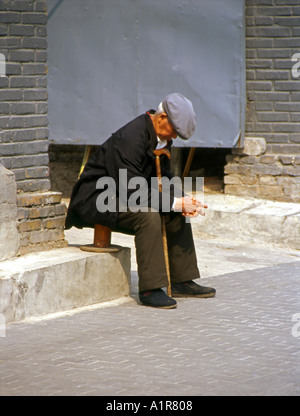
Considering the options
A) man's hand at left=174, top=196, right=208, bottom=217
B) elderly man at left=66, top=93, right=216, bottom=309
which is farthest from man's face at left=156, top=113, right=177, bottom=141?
man's hand at left=174, top=196, right=208, bottom=217

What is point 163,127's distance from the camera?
5.68 m

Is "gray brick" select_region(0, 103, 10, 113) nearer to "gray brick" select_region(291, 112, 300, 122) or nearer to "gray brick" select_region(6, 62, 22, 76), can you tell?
"gray brick" select_region(6, 62, 22, 76)

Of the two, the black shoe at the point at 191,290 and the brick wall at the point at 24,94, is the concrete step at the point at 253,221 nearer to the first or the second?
the black shoe at the point at 191,290

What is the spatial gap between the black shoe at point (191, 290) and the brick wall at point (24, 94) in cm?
117

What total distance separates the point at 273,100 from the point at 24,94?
3.41 meters

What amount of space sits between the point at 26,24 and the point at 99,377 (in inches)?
102

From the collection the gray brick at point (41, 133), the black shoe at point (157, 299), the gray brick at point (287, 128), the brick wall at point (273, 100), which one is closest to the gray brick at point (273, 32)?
the brick wall at point (273, 100)

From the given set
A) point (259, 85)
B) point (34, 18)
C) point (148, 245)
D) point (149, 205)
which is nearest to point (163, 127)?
point (149, 205)

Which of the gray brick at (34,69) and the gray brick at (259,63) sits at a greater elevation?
the gray brick at (259,63)

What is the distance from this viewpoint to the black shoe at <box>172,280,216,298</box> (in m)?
5.89

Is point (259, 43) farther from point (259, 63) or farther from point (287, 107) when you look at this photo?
point (287, 107)

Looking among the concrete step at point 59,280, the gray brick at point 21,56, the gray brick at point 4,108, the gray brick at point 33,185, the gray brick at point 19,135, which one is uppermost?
the gray brick at point 21,56

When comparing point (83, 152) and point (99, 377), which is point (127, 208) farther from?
point (83, 152)

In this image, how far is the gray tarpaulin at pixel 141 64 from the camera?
27.1ft
